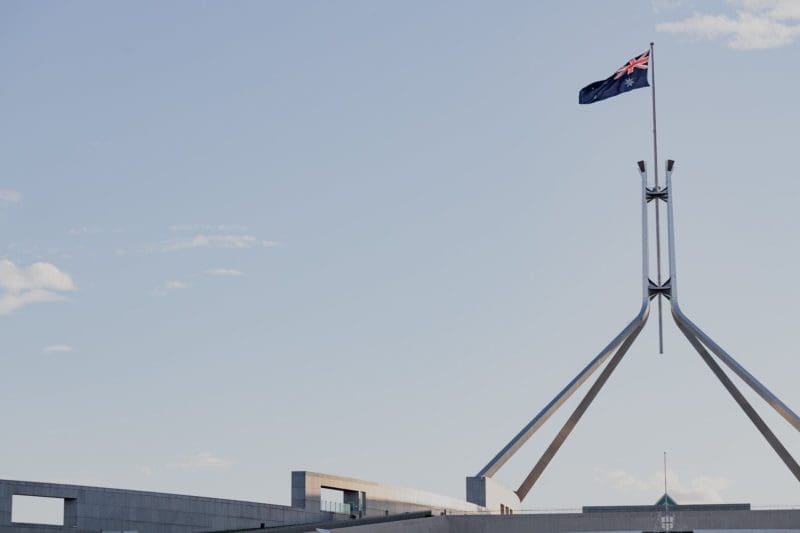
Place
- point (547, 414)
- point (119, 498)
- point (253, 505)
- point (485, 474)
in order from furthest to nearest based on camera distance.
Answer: point (547, 414) < point (485, 474) < point (253, 505) < point (119, 498)

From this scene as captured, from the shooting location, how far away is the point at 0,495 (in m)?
39.6

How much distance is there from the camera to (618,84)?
197ft

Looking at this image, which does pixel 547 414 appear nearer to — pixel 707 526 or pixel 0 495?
pixel 707 526

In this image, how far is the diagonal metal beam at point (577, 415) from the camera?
2562 inches

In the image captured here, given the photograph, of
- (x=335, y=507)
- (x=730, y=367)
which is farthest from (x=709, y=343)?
(x=335, y=507)

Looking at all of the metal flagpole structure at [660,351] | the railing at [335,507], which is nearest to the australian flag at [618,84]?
the metal flagpole structure at [660,351]

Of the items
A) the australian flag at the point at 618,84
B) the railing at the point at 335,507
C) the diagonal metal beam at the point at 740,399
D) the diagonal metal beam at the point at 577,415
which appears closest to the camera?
the railing at the point at 335,507

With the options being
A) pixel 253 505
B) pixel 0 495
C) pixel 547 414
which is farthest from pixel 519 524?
pixel 0 495

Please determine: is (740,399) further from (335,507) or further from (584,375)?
(335,507)

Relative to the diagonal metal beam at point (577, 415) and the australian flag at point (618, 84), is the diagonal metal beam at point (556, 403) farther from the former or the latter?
the australian flag at point (618, 84)

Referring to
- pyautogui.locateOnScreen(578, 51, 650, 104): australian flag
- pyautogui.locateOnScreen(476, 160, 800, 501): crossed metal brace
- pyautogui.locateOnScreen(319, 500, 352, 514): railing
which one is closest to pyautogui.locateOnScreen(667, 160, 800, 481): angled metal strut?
pyautogui.locateOnScreen(476, 160, 800, 501): crossed metal brace

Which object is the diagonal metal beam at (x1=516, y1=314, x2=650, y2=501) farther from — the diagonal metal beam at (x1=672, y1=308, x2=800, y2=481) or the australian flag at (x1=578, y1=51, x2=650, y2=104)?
the australian flag at (x1=578, y1=51, x2=650, y2=104)

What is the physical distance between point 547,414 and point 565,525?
13.5 m

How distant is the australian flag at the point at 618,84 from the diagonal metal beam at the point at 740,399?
37.2 feet
